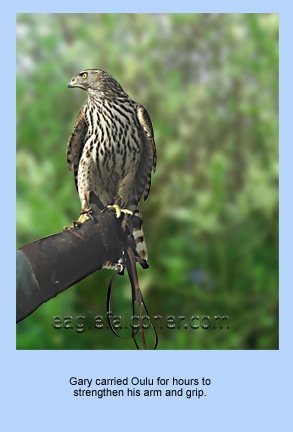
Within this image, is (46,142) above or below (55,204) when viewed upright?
above

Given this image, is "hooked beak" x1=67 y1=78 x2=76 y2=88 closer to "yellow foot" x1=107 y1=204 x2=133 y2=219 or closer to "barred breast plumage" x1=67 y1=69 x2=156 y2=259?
"barred breast plumage" x1=67 y1=69 x2=156 y2=259

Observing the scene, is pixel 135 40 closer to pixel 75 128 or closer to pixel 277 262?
pixel 75 128

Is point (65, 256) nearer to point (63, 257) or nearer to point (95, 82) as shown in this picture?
point (63, 257)

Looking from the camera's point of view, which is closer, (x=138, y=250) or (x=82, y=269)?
(x=82, y=269)

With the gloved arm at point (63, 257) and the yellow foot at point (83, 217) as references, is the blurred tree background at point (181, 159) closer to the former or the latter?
the yellow foot at point (83, 217)

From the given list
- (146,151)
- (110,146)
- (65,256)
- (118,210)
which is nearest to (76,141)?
(110,146)

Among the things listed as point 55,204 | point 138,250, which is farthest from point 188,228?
point 55,204

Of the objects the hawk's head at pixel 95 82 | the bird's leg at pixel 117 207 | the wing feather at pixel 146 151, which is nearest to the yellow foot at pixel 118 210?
the bird's leg at pixel 117 207
